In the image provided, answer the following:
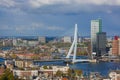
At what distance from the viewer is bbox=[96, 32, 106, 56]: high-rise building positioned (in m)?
39.0

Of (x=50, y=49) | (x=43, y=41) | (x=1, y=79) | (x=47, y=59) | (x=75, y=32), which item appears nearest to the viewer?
(x=1, y=79)

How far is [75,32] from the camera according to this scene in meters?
29.7

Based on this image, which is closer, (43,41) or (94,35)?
(94,35)

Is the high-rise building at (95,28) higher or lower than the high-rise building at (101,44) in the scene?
higher

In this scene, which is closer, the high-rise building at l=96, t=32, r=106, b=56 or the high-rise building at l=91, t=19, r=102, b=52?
the high-rise building at l=96, t=32, r=106, b=56

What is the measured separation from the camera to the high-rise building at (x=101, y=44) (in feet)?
128

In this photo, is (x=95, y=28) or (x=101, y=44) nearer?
(x=101, y=44)

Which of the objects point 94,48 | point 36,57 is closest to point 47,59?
point 36,57

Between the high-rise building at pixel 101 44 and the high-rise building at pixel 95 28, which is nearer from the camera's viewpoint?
the high-rise building at pixel 101 44

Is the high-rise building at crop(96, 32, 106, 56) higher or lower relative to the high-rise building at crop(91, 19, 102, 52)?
lower

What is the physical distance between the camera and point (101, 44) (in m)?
40.3

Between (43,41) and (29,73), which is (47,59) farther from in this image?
(43,41)

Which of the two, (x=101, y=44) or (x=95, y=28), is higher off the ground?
(x=95, y=28)

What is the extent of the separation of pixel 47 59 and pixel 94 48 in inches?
290
